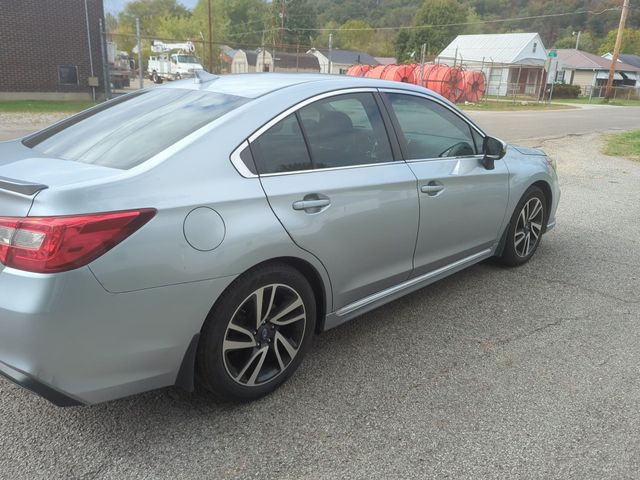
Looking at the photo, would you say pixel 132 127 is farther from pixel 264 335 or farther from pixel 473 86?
pixel 473 86

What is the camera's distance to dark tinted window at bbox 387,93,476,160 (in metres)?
3.60

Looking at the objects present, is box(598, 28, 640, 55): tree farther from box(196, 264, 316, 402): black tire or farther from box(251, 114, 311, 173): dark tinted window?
box(196, 264, 316, 402): black tire

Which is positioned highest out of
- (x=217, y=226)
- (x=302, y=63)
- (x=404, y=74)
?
(x=217, y=226)

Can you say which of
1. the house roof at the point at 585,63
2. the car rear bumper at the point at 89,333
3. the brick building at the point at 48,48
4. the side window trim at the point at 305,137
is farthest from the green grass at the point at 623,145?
the house roof at the point at 585,63

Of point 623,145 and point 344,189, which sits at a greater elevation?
point 344,189

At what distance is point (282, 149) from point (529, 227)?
296cm

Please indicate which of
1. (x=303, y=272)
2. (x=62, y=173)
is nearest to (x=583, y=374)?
(x=303, y=272)

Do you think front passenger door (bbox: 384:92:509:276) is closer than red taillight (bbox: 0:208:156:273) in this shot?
No

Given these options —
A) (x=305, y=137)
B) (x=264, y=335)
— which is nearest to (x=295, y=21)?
(x=305, y=137)

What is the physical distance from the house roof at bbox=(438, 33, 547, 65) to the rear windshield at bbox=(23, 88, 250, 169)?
188ft

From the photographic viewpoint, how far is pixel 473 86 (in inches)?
1257

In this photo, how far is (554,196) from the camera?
5.12 m

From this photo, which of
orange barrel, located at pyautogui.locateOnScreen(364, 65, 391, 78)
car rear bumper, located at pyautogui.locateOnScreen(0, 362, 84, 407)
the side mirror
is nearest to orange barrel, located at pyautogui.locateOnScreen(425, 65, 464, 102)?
orange barrel, located at pyautogui.locateOnScreen(364, 65, 391, 78)

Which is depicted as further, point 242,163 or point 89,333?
point 242,163
